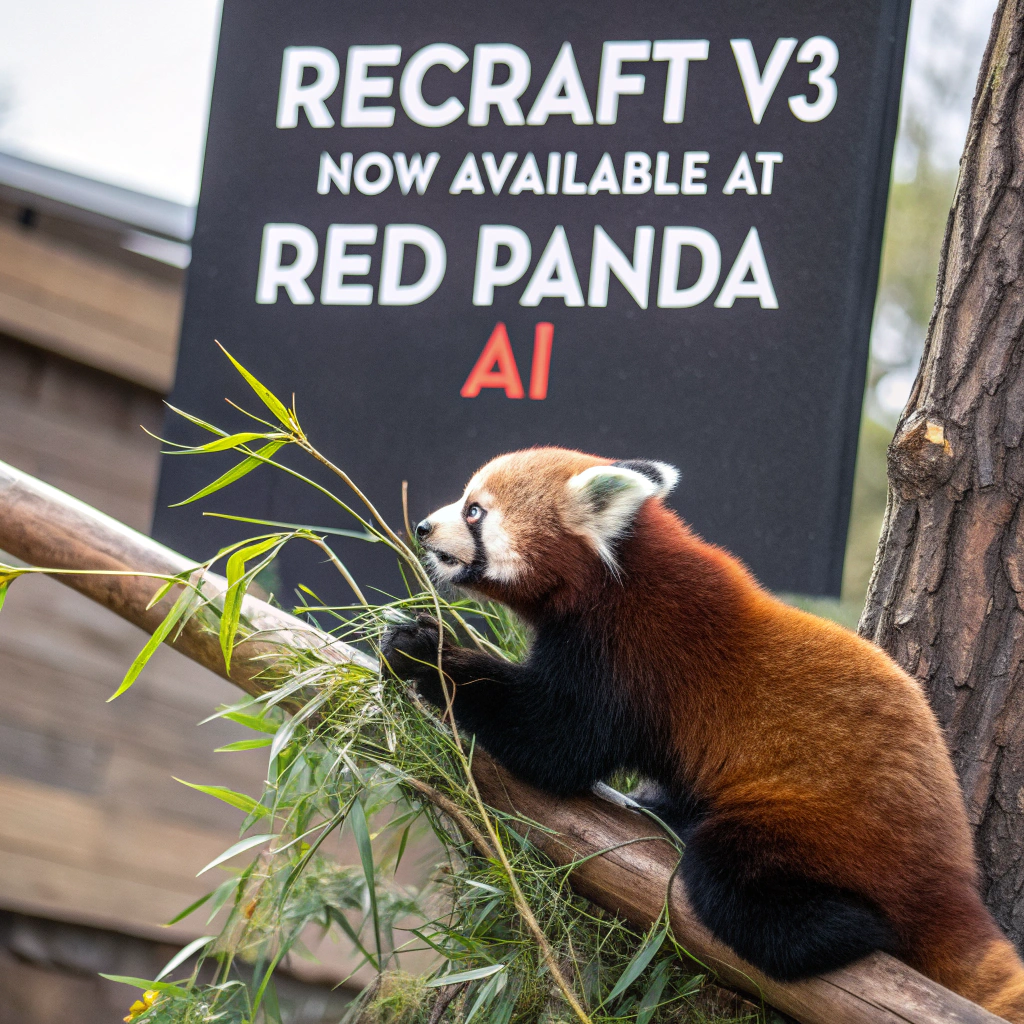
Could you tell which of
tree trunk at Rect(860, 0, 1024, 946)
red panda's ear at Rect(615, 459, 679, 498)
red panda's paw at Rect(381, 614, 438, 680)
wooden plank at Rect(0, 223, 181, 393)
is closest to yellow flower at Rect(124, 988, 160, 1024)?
red panda's paw at Rect(381, 614, 438, 680)

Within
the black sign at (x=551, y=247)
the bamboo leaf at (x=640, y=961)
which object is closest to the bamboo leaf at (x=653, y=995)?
the bamboo leaf at (x=640, y=961)

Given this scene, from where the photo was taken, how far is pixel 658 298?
2049 mm

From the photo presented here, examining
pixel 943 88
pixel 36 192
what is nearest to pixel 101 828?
pixel 36 192

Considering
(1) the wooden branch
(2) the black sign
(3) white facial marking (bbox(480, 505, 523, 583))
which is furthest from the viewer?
(2) the black sign

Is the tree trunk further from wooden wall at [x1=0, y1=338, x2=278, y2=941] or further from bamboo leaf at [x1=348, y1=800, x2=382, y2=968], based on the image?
wooden wall at [x1=0, y1=338, x2=278, y2=941]

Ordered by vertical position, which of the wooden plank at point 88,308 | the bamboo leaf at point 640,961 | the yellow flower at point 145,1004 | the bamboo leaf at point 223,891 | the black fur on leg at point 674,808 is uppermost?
the wooden plank at point 88,308

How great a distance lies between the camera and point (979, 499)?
152 cm

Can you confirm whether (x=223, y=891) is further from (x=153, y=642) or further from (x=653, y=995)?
(x=653, y=995)

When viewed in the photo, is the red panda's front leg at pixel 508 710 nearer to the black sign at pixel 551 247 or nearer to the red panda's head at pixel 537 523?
the red panda's head at pixel 537 523

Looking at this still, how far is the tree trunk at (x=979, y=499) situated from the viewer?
4.88 feet

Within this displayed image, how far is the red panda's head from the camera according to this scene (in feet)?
4.73

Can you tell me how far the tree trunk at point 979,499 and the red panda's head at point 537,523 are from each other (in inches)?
14.5

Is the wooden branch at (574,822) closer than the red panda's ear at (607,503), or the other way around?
the wooden branch at (574,822)

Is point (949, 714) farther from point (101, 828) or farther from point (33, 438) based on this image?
point (33, 438)
